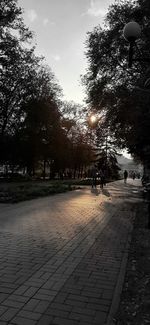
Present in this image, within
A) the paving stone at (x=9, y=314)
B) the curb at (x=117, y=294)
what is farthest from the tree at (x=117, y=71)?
the paving stone at (x=9, y=314)

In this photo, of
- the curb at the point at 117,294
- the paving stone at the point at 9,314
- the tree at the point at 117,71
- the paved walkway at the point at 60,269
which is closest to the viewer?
the paving stone at the point at 9,314

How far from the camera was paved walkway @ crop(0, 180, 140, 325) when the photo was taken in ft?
14.1

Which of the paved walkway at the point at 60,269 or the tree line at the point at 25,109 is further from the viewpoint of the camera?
the tree line at the point at 25,109

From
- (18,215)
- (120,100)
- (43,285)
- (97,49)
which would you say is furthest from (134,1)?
(43,285)

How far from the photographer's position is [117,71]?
25.2m

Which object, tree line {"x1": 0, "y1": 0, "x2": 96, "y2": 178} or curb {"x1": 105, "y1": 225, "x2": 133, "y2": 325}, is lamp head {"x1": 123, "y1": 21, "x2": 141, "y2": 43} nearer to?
curb {"x1": 105, "y1": 225, "x2": 133, "y2": 325}

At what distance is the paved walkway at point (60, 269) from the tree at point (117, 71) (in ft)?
39.6

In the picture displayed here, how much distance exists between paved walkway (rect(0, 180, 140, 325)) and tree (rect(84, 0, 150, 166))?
12.1 metres

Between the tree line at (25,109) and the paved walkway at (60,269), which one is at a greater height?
the tree line at (25,109)

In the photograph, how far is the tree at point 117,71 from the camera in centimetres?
2195

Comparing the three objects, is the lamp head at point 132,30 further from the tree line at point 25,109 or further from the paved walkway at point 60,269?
the tree line at point 25,109

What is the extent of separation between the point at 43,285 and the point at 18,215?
6452 millimetres

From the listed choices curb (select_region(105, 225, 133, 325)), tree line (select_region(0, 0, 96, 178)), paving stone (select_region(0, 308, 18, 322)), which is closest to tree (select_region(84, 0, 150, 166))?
tree line (select_region(0, 0, 96, 178))

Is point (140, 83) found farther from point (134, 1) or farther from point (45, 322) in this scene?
point (45, 322)
